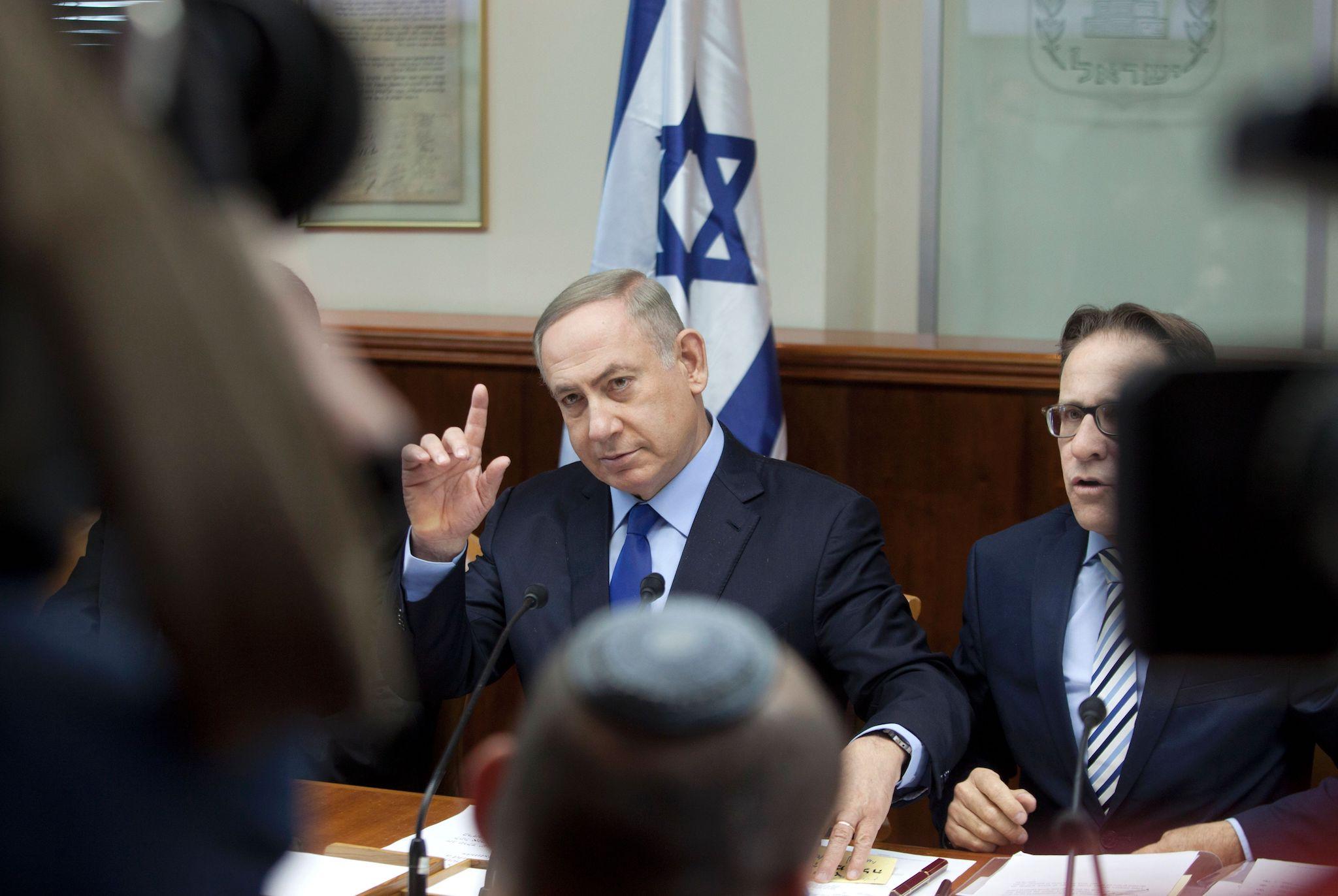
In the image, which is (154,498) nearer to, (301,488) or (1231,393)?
(301,488)

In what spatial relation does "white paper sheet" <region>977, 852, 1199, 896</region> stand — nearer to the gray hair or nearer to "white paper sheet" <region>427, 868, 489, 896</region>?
"white paper sheet" <region>427, 868, 489, 896</region>

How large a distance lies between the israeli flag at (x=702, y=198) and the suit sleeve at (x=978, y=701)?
1095 mm

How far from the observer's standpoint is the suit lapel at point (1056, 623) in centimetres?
226

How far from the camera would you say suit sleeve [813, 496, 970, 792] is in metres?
2.17

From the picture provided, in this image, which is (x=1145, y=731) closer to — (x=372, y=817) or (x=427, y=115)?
(x=372, y=817)

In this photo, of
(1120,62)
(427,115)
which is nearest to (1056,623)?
(1120,62)

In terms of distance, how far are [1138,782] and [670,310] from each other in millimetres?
1222

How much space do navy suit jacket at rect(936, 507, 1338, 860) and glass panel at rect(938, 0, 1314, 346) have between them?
2.29 meters

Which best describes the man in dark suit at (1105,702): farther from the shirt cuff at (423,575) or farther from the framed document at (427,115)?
the framed document at (427,115)

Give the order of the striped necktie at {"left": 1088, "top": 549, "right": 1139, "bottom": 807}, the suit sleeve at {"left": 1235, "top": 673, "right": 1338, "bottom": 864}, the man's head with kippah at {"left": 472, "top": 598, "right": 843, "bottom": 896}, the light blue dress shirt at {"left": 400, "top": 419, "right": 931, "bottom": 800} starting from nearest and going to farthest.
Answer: the man's head with kippah at {"left": 472, "top": 598, "right": 843, "bottom": 896}
the suit sleeve at {"left": 1235, "top": 673, "right": 1338, "bottom": 864}
the striped necktie at {"left": 1088, "top": 549, "right": 1139, "bottom": 807}
the light blue dress shirt at {"left": 400, "top": 419, "right": 931, "bottom": 800}

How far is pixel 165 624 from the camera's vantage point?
1.71ft

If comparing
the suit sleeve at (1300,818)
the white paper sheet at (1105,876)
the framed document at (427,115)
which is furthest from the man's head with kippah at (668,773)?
the framed document at (427,115)

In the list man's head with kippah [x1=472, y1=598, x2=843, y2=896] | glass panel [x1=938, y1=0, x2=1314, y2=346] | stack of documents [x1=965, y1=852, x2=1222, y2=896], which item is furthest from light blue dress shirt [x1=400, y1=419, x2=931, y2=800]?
glass panel [x1=938, y1=0, x2=1314, y2=346]

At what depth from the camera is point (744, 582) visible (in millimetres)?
2521
